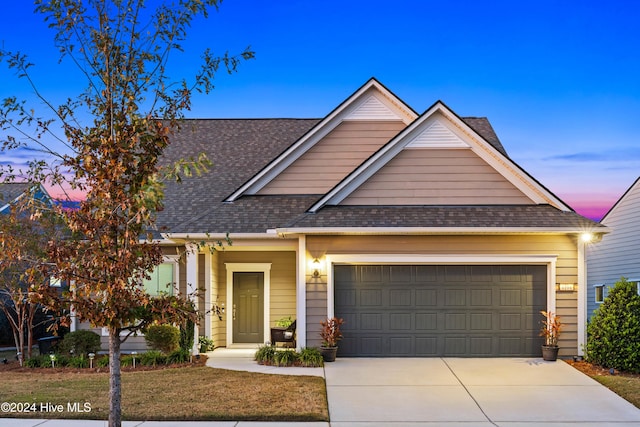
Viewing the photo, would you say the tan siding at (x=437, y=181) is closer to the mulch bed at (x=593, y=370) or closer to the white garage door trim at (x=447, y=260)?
the white garage door trim at (x=447, y=260)

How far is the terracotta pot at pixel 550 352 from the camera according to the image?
1552 centimetres

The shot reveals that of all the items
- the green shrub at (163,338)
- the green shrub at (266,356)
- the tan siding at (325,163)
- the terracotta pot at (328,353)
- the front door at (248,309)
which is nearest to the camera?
the terracotta pot at (328,353)

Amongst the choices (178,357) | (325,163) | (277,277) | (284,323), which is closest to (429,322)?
(284,323)

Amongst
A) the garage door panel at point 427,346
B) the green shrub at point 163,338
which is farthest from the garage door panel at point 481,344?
the green shrub at point 163,338

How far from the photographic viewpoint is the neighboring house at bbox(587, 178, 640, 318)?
24703 millimetres

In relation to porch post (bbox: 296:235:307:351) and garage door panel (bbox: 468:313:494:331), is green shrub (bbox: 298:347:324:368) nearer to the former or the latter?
porch post (bbox: 296:235:307:351)

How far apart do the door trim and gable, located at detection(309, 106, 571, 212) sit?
154 inches

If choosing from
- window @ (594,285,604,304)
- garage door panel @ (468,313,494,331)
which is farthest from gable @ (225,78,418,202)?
window @ (594,285,604,304)

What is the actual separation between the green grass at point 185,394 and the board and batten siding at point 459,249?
2692mm

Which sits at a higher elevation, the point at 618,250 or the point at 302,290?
the point at 618,250

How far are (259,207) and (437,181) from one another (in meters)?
4.64

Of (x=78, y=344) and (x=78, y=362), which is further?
(x=78, y=344)

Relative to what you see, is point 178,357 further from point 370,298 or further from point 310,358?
point 370,298

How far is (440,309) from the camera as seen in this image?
16.2m
